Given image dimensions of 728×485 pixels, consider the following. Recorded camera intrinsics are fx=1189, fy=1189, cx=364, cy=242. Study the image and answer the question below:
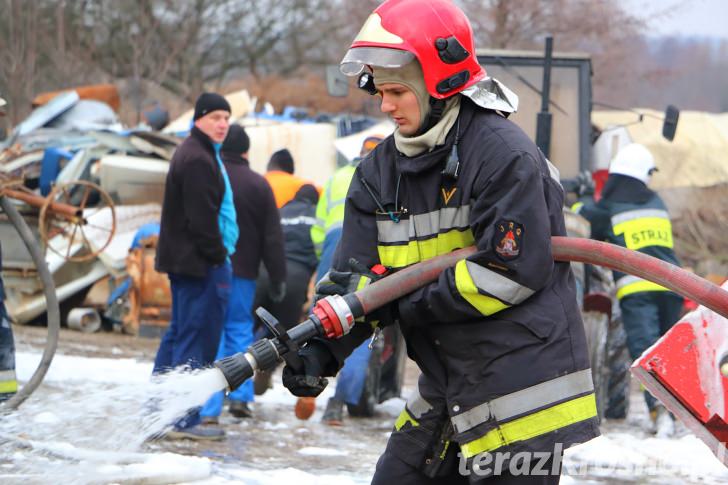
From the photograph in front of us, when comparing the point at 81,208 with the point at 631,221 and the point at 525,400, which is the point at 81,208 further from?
the point at 525,400

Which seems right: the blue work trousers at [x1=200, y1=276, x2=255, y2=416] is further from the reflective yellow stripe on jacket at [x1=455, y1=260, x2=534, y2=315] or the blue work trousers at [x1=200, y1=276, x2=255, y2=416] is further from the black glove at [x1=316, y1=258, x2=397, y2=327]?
the reflective yellow stripe on jacket at [x1=455, y1=260, x2=534, y2=315]

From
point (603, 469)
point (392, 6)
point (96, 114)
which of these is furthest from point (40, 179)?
point (392, 6)

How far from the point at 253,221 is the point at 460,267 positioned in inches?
184

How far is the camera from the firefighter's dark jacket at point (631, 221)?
8.18 meters

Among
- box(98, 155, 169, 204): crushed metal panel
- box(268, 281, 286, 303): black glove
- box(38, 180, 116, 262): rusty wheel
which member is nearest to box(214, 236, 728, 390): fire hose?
box(268, 281, 286, 303): black glove

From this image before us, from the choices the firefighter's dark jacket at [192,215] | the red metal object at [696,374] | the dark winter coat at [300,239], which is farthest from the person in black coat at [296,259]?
the red metal object at [696,374]

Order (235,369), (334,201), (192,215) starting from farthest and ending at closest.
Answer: (334,201), (192,215), (235,369)

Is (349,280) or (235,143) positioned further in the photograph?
(235,143)

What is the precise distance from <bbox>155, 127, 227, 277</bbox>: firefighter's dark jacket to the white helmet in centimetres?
303

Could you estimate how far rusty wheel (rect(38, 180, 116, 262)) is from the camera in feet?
36.8

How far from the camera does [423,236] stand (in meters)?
3.36

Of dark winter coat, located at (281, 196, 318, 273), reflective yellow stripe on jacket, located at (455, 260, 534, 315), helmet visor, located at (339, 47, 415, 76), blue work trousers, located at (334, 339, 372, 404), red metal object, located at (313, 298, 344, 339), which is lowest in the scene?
blue work trousers, located at (334, 339, 372, 404)

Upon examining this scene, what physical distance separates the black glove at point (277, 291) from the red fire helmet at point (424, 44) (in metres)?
4.68

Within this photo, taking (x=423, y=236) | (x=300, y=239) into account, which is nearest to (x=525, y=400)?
(x=423, y=236)
